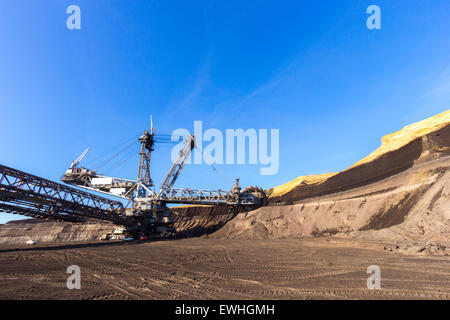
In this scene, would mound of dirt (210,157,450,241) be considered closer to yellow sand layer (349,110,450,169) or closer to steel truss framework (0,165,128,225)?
yellow sand layer (349,110,450,169)

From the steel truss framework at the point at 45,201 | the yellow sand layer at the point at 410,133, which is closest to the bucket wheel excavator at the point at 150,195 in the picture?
the steel truss framework at the point at 45,201

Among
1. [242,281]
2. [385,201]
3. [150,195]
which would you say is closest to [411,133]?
[385,201]

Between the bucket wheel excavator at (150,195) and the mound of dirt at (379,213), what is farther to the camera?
A: the bucket wheel excavator at (150,195)

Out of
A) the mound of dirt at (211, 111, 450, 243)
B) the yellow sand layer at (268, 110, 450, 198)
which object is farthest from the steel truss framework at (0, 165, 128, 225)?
the yellow sand layer at (268, 110, 450, 198)

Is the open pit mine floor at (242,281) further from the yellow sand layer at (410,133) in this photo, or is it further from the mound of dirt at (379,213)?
the yellow sand layer at (410,133)

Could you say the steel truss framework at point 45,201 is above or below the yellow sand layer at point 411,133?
below

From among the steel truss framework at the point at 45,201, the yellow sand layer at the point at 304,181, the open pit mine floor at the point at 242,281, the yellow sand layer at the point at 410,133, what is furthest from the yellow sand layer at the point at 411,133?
the steel truss framework at the point at 45,201

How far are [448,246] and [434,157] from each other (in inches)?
407

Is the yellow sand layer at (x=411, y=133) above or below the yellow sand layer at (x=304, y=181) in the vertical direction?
above

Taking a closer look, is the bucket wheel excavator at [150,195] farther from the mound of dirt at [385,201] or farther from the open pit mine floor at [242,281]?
the open pit mine floor at [242,281]

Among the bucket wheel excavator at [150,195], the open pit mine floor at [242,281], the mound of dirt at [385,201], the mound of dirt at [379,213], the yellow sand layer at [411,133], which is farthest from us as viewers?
the bucket wheel excavator at [150,195]

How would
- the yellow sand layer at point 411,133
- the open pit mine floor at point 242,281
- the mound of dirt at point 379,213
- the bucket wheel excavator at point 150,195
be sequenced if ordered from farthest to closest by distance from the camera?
the bucket wheel excavator at point 150,195 → the yellow sand layer at point 411,133 → the mound of dirt at point 379,213 → the open pit mine floor at point 242,281

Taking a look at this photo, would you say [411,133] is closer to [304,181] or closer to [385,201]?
[385,201]
